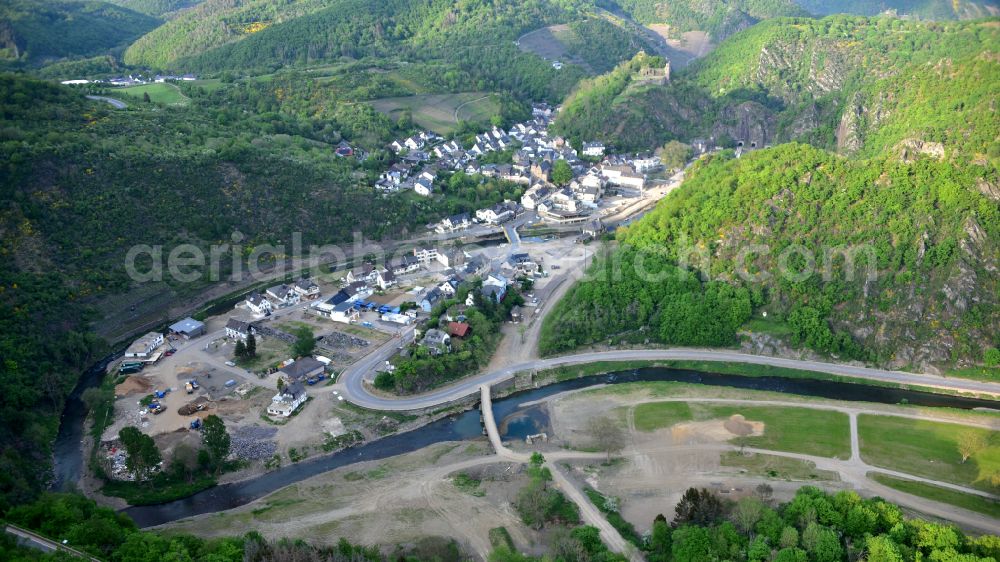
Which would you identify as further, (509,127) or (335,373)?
→ (509,127)

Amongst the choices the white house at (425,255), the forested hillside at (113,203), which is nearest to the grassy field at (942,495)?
the white house at (425,255)

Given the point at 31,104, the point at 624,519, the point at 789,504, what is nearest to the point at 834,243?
the point at 789,504

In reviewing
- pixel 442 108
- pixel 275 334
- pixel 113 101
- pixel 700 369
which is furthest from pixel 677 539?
pixel 442 108

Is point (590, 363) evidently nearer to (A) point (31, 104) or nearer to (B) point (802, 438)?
(B) point (802, 438)

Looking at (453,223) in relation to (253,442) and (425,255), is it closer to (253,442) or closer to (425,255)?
(425,255)

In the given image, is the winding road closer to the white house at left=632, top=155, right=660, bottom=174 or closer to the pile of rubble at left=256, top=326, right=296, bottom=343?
the pile of rubble at left=256, top=326, right=296, bottom=343

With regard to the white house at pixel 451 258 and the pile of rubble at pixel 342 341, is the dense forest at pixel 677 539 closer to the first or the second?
the pile of rubble at pixel 342 341
